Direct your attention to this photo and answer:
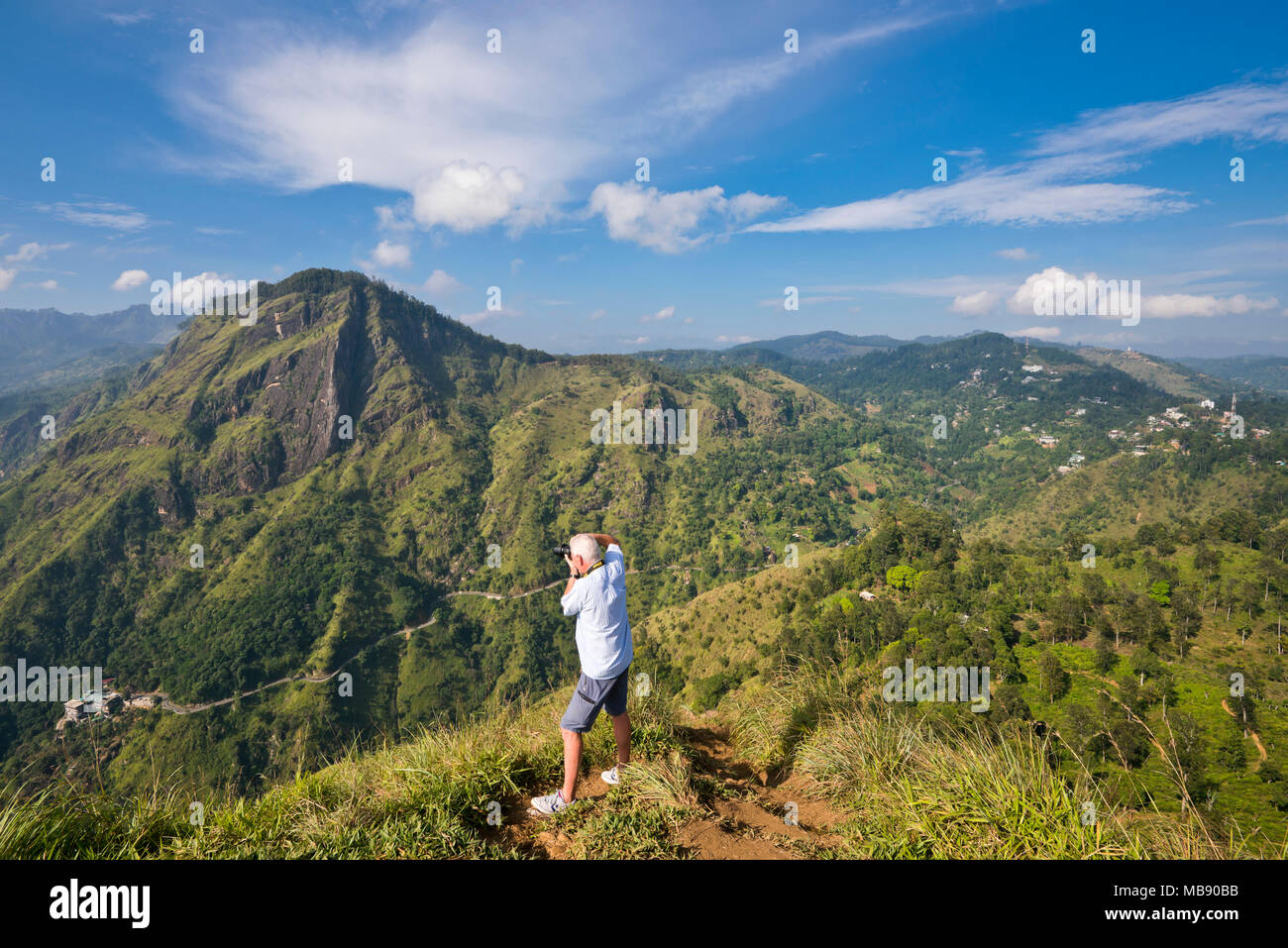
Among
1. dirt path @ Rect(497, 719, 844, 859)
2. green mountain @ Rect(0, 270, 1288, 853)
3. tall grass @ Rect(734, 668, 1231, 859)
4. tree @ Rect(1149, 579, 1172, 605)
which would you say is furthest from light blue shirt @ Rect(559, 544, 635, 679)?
tree @ Rect(1149, 579, 1172, 605)

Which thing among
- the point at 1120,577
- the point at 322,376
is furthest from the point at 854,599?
the point at 322,376

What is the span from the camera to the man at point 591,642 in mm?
4312

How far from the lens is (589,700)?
14.6 ft

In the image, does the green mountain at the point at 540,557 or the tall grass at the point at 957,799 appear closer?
the tall grass at the point at 957,799

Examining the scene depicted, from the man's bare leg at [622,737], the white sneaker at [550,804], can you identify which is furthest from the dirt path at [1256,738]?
the white sneaker at [550,804]

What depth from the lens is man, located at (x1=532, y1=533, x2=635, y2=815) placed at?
4312 mm

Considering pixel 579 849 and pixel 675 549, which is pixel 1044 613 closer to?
pixel 579 849

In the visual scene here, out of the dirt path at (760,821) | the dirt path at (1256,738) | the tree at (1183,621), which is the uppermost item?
the dirt path at (760,821)

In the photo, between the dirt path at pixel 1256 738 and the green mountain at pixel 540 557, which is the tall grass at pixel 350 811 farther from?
the dirt path at pixel 1256 738

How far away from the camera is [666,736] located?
5.45 metres

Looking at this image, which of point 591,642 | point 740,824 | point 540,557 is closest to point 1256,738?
point 740,824

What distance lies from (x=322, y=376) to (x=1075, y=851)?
545ft

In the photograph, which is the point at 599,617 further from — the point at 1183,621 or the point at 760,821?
the point at 1183,621

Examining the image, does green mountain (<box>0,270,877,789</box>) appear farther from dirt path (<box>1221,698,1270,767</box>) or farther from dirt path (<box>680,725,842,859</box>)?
dirt path (<box>680,725,842,859</box>)
